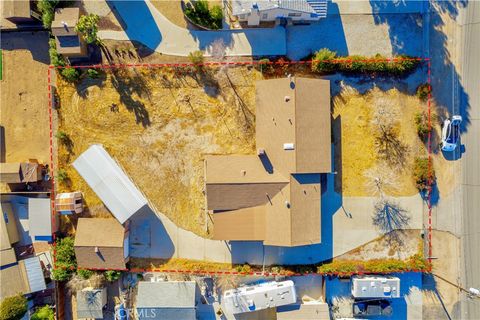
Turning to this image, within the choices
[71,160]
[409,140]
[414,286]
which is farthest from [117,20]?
[414,286]

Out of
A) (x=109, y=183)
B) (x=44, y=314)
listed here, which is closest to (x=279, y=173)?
(x=109, y=183)

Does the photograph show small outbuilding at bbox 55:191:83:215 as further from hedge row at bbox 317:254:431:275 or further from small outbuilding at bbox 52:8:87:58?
hedge row at bbox 317:254:431:275

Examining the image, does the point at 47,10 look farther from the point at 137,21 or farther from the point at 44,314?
the point at 44,314

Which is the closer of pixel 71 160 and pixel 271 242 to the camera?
pixel 271 242

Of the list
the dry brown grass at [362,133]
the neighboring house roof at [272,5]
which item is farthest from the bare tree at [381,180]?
the neighboring house roof at [272,5]

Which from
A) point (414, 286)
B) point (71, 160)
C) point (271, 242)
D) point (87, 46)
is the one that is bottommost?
point (414, 286)

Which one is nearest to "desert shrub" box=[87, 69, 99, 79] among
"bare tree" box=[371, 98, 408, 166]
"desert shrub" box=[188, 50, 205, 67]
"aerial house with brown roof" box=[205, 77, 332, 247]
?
"desert shrub" box=[188, 50, 205, 67]

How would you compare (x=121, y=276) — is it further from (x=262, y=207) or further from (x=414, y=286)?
(x=414, y=286)
